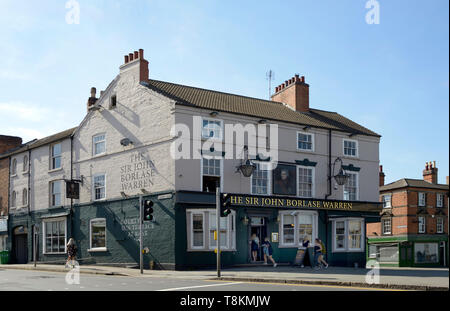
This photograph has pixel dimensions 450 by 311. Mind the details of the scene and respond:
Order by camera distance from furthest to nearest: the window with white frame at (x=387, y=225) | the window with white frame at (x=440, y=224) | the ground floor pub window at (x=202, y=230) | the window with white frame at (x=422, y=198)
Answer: the window with white frame at (x=440, y=224)
the window with white frame at (x=387, y=225)
the window with white frame at (x=422, y=198)
the ground floor pub window at (x=202, y=230)

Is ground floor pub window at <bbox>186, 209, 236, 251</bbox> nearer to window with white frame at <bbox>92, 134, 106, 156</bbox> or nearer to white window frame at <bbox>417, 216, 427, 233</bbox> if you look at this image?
window with white frame at <bbox>92, 134, 106, 156</bbox>

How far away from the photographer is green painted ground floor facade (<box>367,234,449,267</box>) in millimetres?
51094

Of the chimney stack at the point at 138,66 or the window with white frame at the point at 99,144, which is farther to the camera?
the window with white frame at the point at 99,144

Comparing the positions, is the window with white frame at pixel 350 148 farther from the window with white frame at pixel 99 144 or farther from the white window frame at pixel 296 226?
the window with white frame at pixel 99 144

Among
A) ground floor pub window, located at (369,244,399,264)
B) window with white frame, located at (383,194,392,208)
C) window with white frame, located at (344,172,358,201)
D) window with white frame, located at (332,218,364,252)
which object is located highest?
window with white frame, located at (344,172,358,201)

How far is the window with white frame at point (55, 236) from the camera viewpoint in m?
35.1

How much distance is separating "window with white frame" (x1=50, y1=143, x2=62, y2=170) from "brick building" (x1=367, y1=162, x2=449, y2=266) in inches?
1264

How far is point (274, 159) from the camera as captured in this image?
30.7 metres

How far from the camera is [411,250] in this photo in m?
51.2

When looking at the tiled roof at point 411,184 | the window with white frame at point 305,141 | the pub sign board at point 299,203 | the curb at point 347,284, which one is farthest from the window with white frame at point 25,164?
the tiled roof at point 411,184

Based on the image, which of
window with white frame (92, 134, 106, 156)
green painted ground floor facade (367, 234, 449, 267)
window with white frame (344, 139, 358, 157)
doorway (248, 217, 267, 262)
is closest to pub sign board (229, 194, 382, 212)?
doorway (248, 217, 267, 262)

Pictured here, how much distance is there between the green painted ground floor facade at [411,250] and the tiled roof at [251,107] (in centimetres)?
1905

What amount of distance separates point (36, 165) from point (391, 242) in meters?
33.4

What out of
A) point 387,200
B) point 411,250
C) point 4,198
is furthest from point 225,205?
point 387,200
